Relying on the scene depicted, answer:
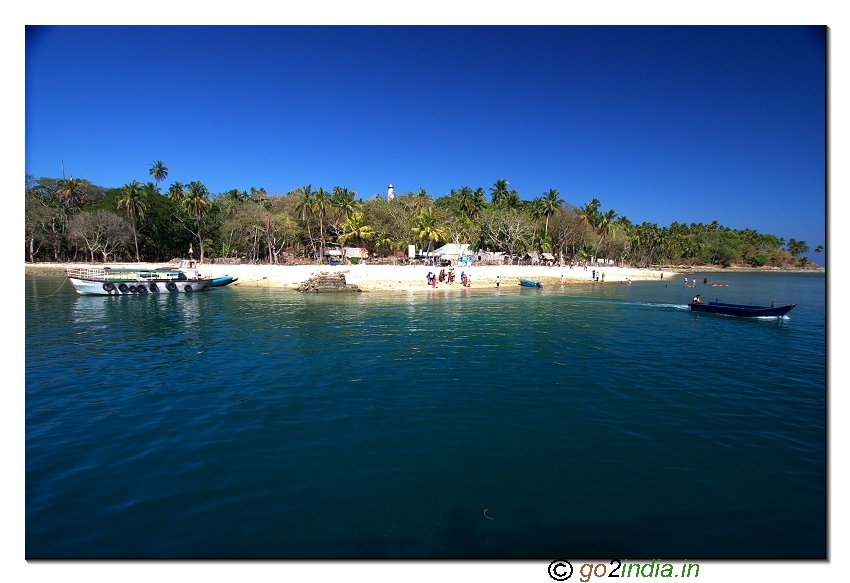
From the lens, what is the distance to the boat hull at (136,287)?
41.0 metres

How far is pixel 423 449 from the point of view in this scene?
9.59m

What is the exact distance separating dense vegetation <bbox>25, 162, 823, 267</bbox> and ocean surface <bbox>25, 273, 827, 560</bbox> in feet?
195

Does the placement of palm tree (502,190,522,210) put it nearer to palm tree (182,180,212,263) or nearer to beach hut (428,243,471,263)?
beach hut (428,243,471,263)

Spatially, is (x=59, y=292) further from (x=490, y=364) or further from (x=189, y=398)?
(x=490, y=364)

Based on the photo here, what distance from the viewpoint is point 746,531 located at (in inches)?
277

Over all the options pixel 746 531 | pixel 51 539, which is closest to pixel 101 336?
pixel 51 539

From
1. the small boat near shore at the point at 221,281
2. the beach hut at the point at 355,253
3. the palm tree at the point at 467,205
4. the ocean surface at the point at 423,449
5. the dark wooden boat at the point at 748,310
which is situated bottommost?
the ocean surface at the point at 423,449

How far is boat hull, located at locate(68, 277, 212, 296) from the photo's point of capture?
135ft

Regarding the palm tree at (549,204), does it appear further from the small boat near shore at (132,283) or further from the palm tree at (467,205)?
the small boat near shore at (132,283)

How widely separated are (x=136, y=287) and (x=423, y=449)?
43693 mm

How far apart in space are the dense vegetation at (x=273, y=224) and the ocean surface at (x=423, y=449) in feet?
195

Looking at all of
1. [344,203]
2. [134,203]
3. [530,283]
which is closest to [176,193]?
[134,203]

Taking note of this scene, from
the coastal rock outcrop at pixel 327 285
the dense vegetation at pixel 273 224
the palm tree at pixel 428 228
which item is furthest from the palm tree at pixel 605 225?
the coastal rock outcrop at pixel 327 285

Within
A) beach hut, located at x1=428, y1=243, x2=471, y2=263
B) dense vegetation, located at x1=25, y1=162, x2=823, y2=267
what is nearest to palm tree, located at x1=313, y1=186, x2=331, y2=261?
dense vegetation, located at x1=25, y1=162, x2=823, y2=267
